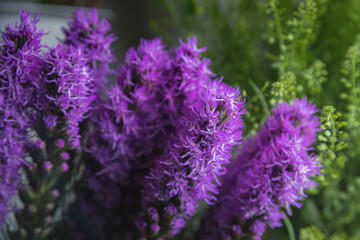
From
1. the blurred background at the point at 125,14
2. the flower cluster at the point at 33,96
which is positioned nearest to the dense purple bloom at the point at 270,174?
the flower cluster at the point at 33,96

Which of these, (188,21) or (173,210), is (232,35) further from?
(173,210)

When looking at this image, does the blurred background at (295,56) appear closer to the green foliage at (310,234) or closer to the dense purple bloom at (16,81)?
the green foliage at (310,234)

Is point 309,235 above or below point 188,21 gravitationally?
below

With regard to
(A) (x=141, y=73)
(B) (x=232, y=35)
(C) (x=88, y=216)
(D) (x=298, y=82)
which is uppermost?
(B) (x=232, y=35)

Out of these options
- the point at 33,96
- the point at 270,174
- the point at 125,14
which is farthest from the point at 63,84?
the point at 125,14

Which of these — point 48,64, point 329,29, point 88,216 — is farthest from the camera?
point 329,29

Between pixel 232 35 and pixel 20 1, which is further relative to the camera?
pixel 232 35

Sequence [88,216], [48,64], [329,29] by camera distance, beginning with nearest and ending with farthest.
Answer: [48,64]
[88,216]
[329,29]

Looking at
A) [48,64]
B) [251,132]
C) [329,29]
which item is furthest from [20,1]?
[329,29]
